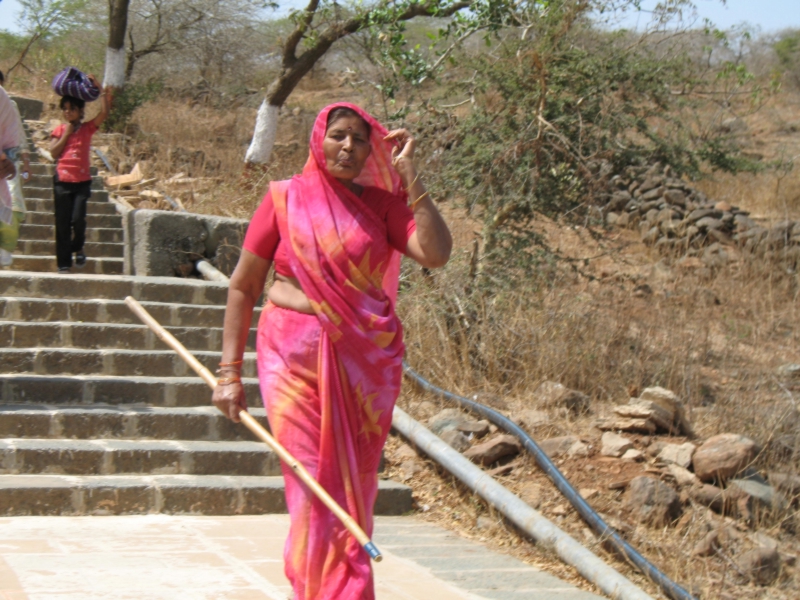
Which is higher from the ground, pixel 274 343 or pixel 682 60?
pixel 682 60

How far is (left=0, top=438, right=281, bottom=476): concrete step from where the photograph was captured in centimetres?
525

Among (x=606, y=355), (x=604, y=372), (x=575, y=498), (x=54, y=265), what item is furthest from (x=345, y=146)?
(x=54, y=265)

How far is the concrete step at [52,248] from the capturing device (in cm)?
983

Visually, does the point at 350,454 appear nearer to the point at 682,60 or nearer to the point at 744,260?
the point at 682,60

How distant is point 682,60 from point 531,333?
3.30 meters

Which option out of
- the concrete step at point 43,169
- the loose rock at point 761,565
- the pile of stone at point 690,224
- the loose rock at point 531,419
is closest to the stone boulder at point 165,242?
the loose rock at point 531,419

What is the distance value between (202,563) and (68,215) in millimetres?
5161

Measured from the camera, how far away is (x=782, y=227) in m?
13.1

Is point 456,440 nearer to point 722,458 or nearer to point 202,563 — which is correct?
point 722,458

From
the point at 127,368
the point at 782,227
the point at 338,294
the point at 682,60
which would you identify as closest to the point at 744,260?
the point at 782,227

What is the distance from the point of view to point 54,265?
9602 millimetres

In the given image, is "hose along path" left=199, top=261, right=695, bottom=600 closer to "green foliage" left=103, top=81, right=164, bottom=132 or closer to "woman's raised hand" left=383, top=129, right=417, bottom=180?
"woman's raised hand" left=383, top=129, right=417, bottom=180

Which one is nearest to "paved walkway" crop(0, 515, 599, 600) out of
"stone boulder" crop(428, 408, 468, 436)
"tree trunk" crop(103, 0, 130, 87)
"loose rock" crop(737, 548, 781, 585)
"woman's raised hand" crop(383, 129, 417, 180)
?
"stone boulder" crop(428, 408, 468, 436)

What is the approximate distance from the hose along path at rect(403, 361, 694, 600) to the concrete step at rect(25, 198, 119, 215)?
5.34 metres
